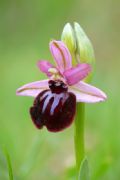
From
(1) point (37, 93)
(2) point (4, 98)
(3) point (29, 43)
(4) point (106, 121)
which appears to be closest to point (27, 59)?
(3) point (29, 43)

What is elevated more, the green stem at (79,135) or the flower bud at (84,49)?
the flower bud at (84,49)

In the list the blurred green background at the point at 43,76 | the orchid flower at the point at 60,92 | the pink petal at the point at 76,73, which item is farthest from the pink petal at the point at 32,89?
the blurred green background at the point at 43,76

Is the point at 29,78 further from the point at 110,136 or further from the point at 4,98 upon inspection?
the point at 110,136

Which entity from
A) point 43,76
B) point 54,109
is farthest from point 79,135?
point 43,76

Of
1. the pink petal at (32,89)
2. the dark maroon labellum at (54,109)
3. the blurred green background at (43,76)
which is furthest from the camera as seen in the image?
the blurred green background at (43,76)

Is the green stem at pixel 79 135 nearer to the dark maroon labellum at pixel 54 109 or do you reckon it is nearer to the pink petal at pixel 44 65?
the dark maroon labellum at pixel 54 109

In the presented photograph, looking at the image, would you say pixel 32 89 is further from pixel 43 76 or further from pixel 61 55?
pixel 43 76
